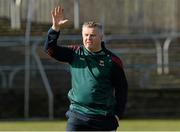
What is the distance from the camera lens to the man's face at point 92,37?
6527 millimetres

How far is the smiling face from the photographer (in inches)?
257

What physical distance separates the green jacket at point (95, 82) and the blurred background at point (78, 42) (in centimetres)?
1071

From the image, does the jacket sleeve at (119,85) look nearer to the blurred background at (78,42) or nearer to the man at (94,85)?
the man at (94,85)

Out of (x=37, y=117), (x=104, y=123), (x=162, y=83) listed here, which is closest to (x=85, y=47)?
(x=104, y=123)

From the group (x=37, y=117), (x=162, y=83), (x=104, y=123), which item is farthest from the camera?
(x=162, y=83)

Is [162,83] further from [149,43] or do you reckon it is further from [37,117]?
[37,117]

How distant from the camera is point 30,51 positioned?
60.0 feet

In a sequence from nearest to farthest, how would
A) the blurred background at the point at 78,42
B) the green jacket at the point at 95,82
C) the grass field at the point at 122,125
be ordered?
the green jacket at the point at 95,82 < the grass field at the point at 122,125 < the blurred background at the point at 78,42

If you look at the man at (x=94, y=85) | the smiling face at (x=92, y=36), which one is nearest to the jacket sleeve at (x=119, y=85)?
the man at (x=94, y=85)

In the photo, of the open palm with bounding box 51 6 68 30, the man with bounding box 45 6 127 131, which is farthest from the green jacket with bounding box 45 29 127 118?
the open palm with bounding box 51 6 68 30

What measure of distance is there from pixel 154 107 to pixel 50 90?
8.89 ft

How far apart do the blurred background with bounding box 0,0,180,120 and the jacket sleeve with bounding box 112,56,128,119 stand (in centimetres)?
1071

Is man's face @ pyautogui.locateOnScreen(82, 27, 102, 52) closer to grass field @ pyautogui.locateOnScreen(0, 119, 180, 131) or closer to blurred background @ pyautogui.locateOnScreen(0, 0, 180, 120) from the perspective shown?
grass field @ pyautogui.locateOnScreen(0, 119, 180, 131)

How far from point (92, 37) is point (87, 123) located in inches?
31.7
